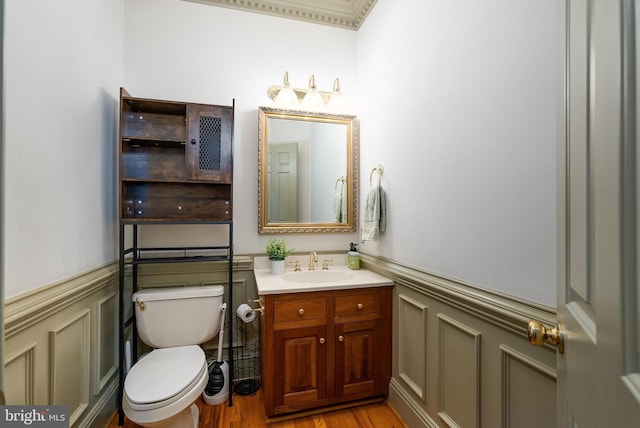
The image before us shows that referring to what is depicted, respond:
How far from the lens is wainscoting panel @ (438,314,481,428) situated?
3.99ft

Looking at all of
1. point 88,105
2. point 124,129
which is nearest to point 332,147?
point 124,129

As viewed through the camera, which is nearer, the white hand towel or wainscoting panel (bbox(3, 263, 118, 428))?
wainscoting panel (bbox(3, 263, 118, 428))

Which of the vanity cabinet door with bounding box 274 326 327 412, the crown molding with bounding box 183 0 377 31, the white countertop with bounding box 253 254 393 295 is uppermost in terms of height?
the crown molding with bounding box 183 0 377 31

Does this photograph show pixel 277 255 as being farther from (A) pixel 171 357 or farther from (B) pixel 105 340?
(B) pixel 105 340

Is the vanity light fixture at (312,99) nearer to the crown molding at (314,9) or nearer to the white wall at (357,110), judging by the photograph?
the white wall at (357,110)

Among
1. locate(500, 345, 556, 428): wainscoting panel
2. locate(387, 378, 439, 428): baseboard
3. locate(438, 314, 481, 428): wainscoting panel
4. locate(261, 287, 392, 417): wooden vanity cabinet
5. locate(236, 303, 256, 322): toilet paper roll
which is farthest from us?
locate(236, 303, 256, 322): toilet paper roll

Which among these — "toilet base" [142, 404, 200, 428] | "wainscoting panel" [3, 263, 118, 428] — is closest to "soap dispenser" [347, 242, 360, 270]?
"toilet base" [142, 404, 200, 428]

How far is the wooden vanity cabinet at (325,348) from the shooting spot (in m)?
1.67

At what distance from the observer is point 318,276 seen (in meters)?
2.17

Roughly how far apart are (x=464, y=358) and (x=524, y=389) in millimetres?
276

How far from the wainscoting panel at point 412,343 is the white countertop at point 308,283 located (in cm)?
21

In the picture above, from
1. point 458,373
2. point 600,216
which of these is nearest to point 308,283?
point 458,373

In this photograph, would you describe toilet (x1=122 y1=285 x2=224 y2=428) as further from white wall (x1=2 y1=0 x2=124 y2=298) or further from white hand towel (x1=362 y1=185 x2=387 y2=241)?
white hand towel (x1=362 y1=185 x2=387 y2=241)

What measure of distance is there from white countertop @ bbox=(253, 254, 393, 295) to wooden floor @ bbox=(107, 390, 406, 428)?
783 mm
